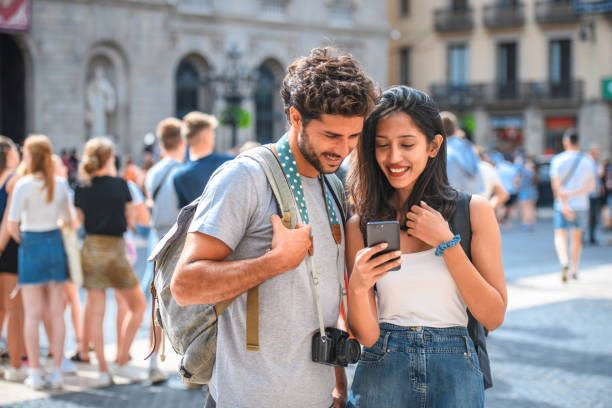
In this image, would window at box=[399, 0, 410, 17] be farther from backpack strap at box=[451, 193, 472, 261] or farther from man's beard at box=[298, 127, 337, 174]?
man's beard at box=[298, 127, 337, 174]

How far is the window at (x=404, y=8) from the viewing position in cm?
4306

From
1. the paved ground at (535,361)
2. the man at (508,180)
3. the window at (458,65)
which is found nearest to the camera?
the paved ground at (535,361)

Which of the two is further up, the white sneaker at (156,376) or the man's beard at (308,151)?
the man's beard at (308,151)

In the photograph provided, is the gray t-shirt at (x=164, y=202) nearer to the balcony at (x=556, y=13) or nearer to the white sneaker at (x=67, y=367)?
the white sneaker at (x=67, y=367)

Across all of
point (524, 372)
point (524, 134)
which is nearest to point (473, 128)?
point (524, 134)

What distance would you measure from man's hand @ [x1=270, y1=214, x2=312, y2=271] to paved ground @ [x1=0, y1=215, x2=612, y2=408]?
3.37 metres

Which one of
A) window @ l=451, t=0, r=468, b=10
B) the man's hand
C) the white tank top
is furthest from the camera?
window @ l=451, t=0, r=468, b=10

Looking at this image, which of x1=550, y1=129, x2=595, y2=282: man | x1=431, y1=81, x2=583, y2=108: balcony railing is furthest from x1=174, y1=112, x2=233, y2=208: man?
x1=431, y1=81, x2=583, y2=108: balcony railing

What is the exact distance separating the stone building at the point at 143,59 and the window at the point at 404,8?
8768mm

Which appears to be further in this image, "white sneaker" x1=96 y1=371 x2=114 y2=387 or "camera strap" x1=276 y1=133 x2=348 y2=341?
"white sneaker" x1=96 y1=371 x2=114 y2=387

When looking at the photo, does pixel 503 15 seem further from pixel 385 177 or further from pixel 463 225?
pixel 463 225

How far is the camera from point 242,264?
2.25 m

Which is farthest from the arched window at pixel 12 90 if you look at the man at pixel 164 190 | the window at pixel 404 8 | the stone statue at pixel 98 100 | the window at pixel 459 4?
the window at pixel 459 4

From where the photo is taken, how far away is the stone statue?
27469mm
